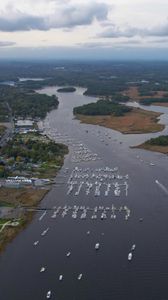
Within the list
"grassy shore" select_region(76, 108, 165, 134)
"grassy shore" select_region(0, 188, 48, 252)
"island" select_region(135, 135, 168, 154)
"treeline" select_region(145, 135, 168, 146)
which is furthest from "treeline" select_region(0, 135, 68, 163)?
"grassy shore" select_region(76, 108, 165, 134)

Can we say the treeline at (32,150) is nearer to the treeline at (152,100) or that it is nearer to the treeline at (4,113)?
the treeline at (4,113)

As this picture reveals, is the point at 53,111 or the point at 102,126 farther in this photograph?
the point at 53,111

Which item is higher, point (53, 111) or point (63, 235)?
point (63, 235)

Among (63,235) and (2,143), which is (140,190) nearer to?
(63,235)

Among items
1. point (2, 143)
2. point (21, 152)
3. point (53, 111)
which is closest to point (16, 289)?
point (21, 152)

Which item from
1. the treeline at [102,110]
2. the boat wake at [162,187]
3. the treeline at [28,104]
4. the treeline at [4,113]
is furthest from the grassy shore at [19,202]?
the treeline at [102,110]

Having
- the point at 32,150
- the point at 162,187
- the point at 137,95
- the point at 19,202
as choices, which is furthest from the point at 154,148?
the point at 137,95

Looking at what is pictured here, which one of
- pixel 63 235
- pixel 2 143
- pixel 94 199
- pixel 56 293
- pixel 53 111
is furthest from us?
pixel 53 111
